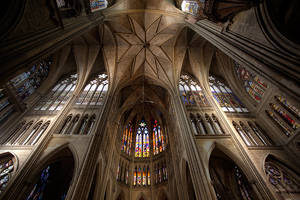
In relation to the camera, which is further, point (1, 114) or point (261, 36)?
point (1, 114)

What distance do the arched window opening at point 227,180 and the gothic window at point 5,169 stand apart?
11067mm

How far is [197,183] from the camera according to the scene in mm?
6223

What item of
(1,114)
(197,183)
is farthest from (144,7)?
(197,183)

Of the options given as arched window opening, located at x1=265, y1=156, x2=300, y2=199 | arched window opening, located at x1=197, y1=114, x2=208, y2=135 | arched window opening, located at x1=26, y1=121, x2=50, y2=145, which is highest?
arched window opening, located at x1=197, y1=114, x2=208, y2=135

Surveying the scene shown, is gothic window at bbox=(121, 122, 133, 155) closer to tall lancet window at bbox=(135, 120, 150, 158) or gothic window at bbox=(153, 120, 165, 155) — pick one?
tall lancet window at bbox=(135, 120, 150, 158)

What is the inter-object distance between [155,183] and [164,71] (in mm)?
11817

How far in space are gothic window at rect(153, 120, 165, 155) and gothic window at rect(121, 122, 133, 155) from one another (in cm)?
322

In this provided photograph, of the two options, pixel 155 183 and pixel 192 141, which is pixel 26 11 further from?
pixel 155 183

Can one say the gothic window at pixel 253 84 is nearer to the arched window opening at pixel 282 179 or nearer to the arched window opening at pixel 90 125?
the arched window opening at pixel 282 179

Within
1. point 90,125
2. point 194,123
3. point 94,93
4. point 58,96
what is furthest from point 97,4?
point 194,123

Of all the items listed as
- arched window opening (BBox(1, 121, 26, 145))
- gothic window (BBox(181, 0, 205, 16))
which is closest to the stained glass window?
gothic window (BBox(181, 0, 205, 16))

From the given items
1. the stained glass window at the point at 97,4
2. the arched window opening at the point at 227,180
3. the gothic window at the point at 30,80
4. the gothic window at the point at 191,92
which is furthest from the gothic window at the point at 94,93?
the arched window opening at the point at 227,180

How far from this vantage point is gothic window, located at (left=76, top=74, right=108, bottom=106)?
448 inches

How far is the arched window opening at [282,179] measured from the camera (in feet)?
21.4
